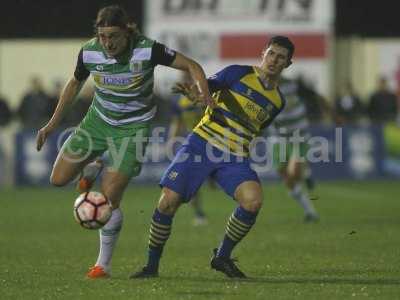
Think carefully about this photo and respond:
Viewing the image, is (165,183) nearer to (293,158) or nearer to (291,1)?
(293,158)

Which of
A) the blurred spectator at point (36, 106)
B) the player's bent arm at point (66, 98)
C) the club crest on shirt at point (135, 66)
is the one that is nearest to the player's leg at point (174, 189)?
the club crest on shirt at point (135, 66)

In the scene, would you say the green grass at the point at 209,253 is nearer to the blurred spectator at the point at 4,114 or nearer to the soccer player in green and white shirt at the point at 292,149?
the soccer player in green and white shirt at the point at 292,149

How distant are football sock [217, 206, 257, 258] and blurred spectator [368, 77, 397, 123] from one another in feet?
52.1

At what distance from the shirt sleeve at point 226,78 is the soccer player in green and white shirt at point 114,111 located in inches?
7.4

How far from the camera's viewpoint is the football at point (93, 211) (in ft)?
33.6

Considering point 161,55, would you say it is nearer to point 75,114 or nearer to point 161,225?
point 161,225

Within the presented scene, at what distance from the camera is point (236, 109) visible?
10.7 m

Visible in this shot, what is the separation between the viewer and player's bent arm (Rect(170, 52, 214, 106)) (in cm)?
1023

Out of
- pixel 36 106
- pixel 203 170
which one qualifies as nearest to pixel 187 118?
pixel 203 170

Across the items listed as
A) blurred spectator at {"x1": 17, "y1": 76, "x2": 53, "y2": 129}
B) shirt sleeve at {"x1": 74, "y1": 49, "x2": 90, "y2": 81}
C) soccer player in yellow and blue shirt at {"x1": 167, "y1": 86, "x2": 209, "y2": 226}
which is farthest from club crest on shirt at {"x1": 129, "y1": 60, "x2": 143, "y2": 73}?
blurred spectator at {"x1": 17, "y1": 76, "x2": 53, "y2": 129}

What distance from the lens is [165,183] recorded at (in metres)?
10.6

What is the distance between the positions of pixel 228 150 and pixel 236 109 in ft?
1.19

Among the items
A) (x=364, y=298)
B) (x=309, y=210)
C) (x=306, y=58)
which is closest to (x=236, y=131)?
(x=364, y=298)

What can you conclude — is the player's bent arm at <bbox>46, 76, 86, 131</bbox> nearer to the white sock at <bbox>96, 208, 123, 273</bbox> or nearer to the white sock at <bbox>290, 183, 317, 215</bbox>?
the white sock at <bbox>96, 208, 123, 273</bbox>
